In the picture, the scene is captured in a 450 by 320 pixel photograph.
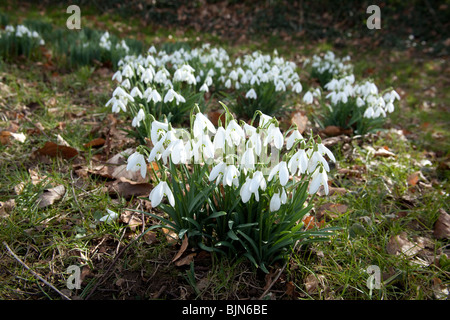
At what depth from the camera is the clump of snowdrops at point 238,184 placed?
1324 millimetres

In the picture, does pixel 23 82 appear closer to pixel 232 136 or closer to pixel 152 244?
pixel 152 244

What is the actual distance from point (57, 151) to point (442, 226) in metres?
2.65

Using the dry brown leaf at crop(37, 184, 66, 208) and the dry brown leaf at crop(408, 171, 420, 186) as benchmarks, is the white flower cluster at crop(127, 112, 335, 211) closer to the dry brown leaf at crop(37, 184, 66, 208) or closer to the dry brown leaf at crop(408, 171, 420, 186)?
the dry brown leaf at crop(37, 184, 66, 208)

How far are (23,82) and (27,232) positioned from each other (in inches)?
103

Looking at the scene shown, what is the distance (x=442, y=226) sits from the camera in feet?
6.66

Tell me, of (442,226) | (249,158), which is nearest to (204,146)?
(249,158)

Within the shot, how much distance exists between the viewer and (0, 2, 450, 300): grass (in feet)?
5.15

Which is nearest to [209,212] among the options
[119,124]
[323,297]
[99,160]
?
[323,297]

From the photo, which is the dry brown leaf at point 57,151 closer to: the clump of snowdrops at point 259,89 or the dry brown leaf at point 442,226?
the clump of snowdrops at point 259,89

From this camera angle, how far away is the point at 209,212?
1647 mm

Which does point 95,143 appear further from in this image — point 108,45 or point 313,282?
point 108,45

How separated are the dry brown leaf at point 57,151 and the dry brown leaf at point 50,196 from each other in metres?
0.39

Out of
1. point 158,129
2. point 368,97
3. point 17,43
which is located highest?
point 17,43

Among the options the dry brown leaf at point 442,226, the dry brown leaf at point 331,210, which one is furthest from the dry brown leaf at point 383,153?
the dry brown leaf at point 331,210
